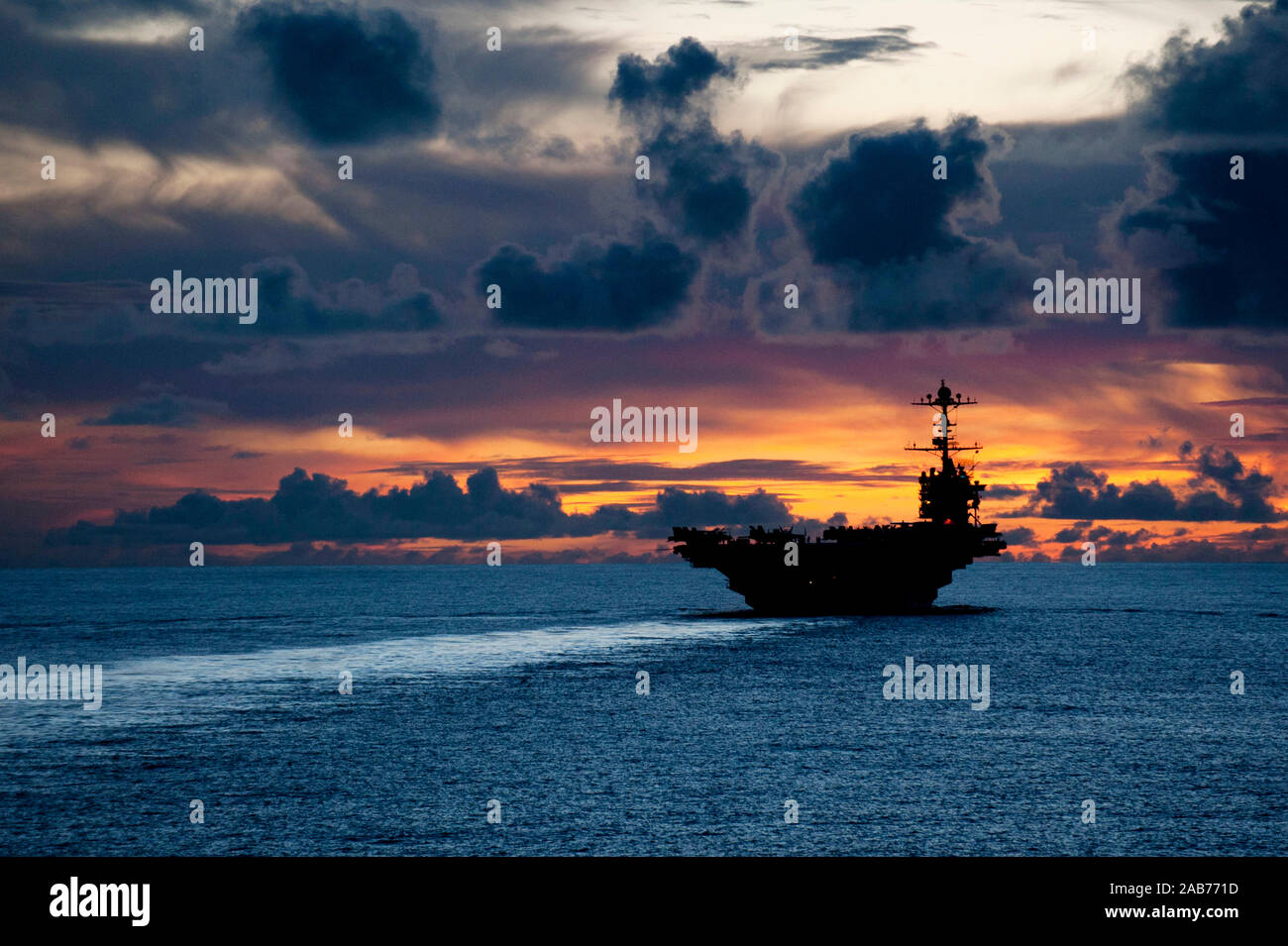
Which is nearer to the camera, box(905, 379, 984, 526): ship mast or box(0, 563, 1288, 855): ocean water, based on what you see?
box(0, 563, 1288, 855): ocean water

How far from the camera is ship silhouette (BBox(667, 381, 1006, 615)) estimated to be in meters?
108

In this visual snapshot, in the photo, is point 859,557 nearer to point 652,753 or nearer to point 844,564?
point 844,564

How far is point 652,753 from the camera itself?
4159 cm

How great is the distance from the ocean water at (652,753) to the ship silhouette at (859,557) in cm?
1634

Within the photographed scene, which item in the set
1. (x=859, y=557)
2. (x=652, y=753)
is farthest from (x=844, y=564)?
(x=652, y=753)

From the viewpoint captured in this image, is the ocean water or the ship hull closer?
the ocean water

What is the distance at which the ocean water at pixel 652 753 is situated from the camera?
95.4ft

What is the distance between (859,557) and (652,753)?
7309 cm

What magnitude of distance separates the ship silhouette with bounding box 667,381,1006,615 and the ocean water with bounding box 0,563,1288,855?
16.3 m
